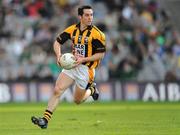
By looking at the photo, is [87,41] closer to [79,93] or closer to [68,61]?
[68,61]

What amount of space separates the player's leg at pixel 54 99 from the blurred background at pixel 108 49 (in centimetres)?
1289

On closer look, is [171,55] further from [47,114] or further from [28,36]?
[47,114]

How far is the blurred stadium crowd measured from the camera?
28.4 meters

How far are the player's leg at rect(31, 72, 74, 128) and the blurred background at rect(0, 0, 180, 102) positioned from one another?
42.3ft

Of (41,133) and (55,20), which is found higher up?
(55,20)

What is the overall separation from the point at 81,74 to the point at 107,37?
1439 cm

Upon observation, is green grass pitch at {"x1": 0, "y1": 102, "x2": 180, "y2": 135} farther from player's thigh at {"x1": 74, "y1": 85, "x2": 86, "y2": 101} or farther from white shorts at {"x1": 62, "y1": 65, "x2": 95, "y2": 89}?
white shorts at {"x1": 62, "y1": 65, "x2": 95, "y2": 89}

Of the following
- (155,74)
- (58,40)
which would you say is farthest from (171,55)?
(58,40)

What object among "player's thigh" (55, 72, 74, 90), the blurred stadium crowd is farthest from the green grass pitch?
the blurred stadium crowd

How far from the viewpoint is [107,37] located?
29766 mm

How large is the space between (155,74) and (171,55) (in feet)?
3.62

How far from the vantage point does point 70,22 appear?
99.0ft

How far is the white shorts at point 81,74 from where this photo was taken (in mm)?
15224

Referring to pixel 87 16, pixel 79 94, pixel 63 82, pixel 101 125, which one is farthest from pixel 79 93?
pixel 87 16
